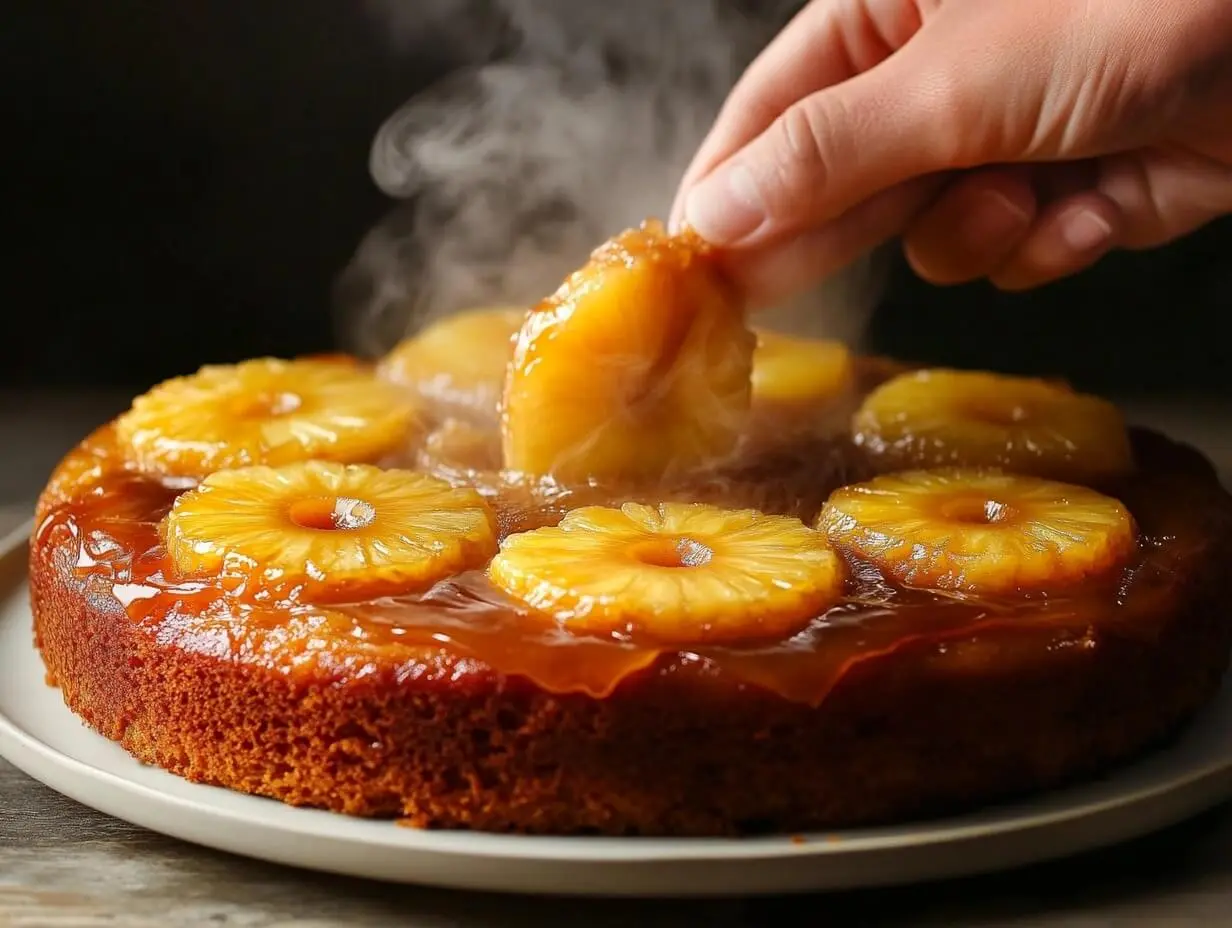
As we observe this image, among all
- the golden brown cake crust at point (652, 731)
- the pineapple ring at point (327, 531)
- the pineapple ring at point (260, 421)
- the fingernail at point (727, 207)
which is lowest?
the golden brown cake crust at point (652, 731)

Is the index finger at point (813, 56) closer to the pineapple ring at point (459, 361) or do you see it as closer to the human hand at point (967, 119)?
the human hand at point (967, 119)

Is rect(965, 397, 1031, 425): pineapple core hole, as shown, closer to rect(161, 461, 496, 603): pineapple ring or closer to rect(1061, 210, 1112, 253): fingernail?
rect(1061, 210, 1112, 253): fingernail

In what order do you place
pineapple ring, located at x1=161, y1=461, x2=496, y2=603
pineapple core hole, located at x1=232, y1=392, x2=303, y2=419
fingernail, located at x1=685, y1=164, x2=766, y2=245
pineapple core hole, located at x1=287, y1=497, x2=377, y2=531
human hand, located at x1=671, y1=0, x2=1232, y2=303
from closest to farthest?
pineapple ring, located at x1=161, y1=461, x2=496, y2=603 < pineapple core hole, located at x1=287, y1=497, x2=377, y2=531 < human hand, located at x1=671, y1=0, x2=1232, y2=303 < fingernail, located at x1=685, y1=164, x2=766, y2=245 < pineapple core hole, located at x1=232, y1=392, x2=303, y2=419

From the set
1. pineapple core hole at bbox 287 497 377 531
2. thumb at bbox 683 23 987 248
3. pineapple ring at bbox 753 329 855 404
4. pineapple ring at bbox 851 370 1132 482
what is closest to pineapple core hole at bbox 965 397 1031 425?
pineapple ring at bbox 851 370 1132 482

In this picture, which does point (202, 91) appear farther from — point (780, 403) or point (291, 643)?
point (291, 643)

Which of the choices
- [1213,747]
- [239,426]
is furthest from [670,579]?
[239,426]

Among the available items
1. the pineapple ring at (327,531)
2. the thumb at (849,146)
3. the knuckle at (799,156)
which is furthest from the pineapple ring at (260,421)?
the knuckle at (799,156)

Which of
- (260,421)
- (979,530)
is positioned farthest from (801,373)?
(260,421)
